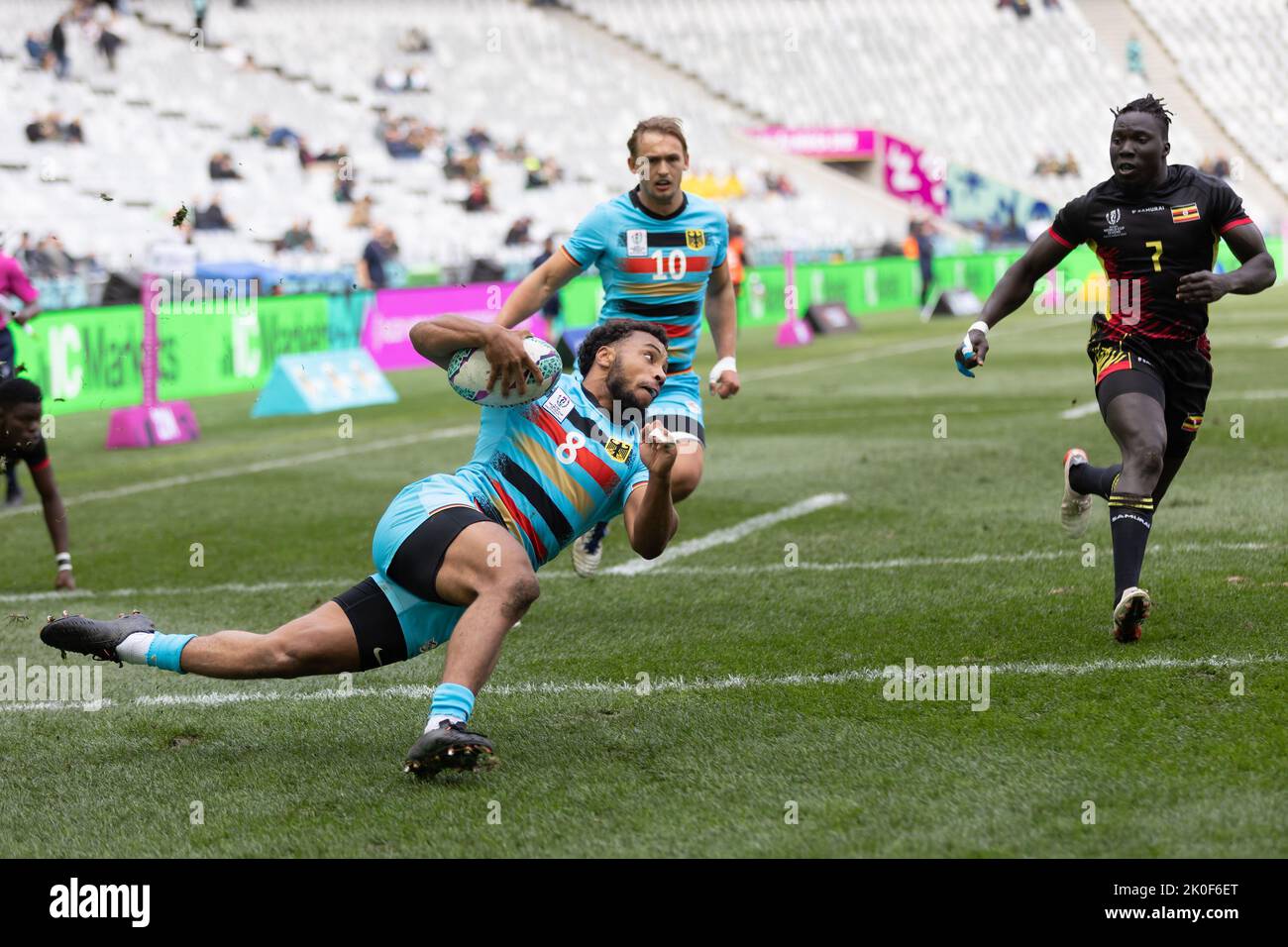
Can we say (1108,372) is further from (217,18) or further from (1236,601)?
(217,18)

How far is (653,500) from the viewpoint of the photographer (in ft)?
18.0

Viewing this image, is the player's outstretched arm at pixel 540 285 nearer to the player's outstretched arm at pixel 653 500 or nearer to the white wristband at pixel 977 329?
the white wristband at pixel 977 329

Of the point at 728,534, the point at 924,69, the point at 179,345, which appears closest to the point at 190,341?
the point at 179,345

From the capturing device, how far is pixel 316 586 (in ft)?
29.7

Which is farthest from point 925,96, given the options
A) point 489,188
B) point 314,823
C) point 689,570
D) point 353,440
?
point 314,823

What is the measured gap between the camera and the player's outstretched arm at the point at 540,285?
7.59 m

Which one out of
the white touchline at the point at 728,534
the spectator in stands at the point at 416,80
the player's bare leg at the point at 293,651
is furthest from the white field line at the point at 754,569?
the spectator in stands at the point at 416,80

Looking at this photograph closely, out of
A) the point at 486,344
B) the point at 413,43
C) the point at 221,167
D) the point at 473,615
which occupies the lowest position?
the point at 473,615

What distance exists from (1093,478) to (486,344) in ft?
11.4

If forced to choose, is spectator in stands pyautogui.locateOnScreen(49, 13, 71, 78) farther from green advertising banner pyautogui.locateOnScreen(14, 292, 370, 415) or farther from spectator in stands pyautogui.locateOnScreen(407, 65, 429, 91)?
green advertising banner pyautogui.locateOnScreen(14, 292, 370, 415)

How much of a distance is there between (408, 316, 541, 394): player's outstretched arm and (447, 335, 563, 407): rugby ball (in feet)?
0.08

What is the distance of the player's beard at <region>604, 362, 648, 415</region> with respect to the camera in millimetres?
5801
